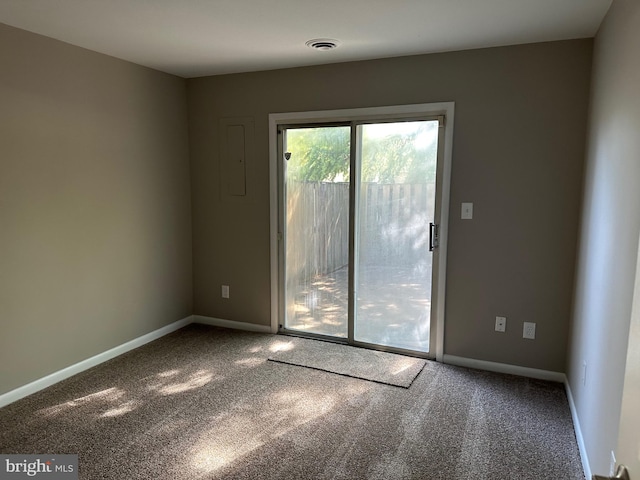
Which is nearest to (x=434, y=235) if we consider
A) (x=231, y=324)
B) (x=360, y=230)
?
(x=360, y=230)

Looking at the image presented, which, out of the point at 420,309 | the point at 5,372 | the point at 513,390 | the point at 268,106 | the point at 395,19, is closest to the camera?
the point at 395,19

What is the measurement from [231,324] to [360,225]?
166 cm

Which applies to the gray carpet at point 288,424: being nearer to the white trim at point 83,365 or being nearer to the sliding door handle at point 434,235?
the white trim at point 83,365

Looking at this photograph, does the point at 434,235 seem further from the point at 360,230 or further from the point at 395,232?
the point at 360,230

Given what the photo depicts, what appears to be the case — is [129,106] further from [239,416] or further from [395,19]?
[239,416]

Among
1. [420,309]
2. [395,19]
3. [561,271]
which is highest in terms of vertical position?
[395,19]

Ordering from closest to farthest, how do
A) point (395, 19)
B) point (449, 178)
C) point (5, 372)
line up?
point (395, 19), point (5, 372), point (449, 178)

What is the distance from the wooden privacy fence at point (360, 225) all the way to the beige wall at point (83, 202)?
1.19m

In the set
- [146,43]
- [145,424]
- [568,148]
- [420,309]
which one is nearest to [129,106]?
[146,43]

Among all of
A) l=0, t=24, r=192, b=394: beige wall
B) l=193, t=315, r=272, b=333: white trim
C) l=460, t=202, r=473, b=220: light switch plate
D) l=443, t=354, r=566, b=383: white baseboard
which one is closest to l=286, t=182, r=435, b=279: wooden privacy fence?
l=460, t=202, r=473, b=220: light switch plate

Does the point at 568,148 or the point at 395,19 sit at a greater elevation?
the point at 395,19

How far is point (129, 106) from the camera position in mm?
3586

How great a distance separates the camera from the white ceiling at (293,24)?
2.35m

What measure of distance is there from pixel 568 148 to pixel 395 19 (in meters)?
1.48
